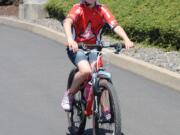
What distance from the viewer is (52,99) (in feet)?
30.3

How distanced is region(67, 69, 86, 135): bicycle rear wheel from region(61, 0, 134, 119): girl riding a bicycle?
0.21 meters

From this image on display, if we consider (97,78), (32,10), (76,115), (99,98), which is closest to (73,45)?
(97,78)

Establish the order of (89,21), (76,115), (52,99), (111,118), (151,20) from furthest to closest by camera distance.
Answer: (151,20) < (52,99) < (76,115) < (89,21) < (111,118)

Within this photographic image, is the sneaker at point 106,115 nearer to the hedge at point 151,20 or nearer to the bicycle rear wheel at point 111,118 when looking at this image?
the bicycle rear wheel at point 111,118

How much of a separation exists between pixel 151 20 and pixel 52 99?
509 cm

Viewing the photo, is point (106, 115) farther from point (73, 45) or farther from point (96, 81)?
point (73, 45)

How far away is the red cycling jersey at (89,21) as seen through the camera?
679 cm

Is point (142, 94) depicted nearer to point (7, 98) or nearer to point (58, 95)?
point (58, 95)

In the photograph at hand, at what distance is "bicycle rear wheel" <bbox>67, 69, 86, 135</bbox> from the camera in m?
7.05

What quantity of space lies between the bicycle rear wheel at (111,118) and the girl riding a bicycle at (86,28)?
1.22 feet

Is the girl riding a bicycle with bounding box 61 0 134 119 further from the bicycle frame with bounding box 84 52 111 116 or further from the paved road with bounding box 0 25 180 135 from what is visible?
the paved road with bounding box 0 25 180 135

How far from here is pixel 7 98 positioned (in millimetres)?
9375

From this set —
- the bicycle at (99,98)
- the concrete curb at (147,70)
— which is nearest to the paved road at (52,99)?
the concrete curb at (147,70)

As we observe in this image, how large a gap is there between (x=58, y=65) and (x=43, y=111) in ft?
12.0
